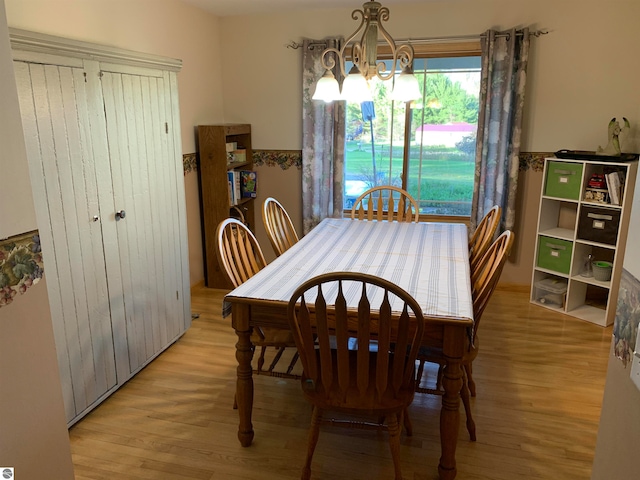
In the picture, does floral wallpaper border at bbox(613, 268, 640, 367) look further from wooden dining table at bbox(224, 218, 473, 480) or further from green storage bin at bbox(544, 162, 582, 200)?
green storage bin at bbox(544, 162, 582, 200)

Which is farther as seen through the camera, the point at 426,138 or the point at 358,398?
the point at 426,138

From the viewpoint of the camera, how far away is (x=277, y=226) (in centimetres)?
300

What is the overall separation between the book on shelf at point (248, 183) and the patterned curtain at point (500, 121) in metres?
1.87

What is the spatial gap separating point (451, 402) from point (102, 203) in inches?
71.3

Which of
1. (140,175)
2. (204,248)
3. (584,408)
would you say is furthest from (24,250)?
(204,248)

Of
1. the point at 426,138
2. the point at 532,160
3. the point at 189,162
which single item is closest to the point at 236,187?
the point at 189,162

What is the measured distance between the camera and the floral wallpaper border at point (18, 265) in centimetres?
126

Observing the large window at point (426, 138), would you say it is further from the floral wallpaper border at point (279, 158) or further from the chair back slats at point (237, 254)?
the chair back slats at point (237, 254)

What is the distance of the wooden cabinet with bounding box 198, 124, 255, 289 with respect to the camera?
3.76 metres

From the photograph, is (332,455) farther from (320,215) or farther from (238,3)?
(238,3)

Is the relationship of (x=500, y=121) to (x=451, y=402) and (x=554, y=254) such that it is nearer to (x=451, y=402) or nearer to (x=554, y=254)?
(x=554, y=254)

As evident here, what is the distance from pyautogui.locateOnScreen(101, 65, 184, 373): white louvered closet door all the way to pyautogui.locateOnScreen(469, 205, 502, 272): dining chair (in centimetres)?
178

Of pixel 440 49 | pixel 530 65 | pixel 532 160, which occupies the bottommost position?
pixel 532 160

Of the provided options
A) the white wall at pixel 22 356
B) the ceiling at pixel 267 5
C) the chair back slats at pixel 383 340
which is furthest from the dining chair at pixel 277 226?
the ceiling at pixel 267 5
